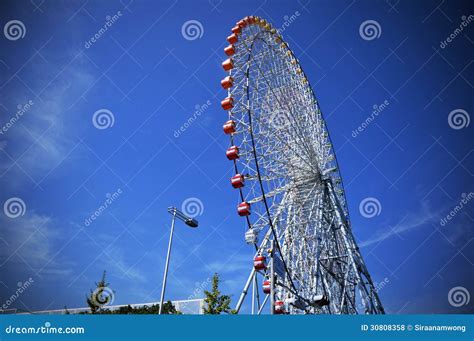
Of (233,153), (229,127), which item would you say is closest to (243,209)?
(233,153)

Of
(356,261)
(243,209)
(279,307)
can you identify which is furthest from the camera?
(356,261)

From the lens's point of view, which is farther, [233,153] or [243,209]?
[243,209]

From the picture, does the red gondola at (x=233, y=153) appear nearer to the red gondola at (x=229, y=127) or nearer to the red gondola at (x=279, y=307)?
the red gondola at (x=229, y=127)

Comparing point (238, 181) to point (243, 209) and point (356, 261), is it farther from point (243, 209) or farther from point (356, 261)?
point (356, 261)

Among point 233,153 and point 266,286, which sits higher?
point 233,153

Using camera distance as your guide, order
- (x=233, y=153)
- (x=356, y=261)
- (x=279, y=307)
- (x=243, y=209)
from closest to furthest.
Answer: (x=279, y=307) < (x=233, y=153) < (x=243, y=209) < (x=356, y=261)

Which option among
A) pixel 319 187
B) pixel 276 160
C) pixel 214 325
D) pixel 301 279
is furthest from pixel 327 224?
pixel 214 325

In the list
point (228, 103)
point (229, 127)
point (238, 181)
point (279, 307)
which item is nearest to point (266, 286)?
point (279, 307)

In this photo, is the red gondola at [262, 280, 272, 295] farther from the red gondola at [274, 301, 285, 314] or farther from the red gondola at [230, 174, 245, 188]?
the red gondola at [230, 174, 245, 188]

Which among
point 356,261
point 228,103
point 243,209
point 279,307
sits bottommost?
point 279,307

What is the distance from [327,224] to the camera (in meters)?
23.1

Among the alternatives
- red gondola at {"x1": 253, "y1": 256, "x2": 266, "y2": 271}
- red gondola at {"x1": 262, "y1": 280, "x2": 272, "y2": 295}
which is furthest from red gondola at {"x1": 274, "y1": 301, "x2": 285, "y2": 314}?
red gondola at {"x1": 253, "y1": 256, "x2": 266, "y2": 271}

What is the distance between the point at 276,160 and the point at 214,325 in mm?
14556

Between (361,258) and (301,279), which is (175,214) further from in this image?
(361,258)
